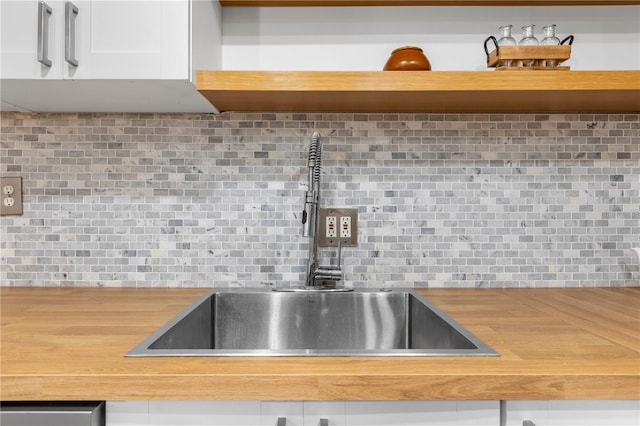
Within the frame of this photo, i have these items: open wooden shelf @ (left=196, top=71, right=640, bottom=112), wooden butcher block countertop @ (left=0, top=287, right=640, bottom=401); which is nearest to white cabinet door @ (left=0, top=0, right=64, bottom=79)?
open wooden shelf @ (left=196, top=71, right=640, bottom=112)

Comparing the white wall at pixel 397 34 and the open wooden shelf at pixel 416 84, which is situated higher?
the white wall at pixel 397 34

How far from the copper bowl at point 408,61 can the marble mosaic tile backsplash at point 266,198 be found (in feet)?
0.69

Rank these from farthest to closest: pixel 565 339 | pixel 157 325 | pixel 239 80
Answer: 1. pixel 239 80
2. pixel 157 325
3. pixel 565 339

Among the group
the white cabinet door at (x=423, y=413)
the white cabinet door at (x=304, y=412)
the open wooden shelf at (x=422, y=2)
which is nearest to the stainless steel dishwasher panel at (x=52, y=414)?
the white cabinet door at (x=304, y=412)

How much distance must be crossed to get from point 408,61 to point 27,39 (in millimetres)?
977

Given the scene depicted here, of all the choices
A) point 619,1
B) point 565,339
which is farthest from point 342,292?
point 619,1

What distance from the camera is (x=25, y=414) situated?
730mm

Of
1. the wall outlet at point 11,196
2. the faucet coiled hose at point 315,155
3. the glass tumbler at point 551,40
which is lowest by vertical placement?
the wall outlet at point 11,196

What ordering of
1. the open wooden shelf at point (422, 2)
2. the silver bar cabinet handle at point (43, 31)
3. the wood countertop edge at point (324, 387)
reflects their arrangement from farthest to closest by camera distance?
the open wooden shelf at point (422, 2) < the silver bar cabinet handle at point (43, 31) < the wood countertop edge at point (324, 387)

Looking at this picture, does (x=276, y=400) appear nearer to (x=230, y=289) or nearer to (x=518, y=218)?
(x=230, y=289)

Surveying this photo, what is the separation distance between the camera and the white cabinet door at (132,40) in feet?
3.65

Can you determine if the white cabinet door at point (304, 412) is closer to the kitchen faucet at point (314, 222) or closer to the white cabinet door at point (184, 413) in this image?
the white cabinet door at point (184, 413)

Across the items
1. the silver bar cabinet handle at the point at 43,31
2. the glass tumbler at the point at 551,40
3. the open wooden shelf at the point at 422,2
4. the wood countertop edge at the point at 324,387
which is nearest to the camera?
the wood countertop edge at the point at 324,387

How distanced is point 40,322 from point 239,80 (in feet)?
2.45
